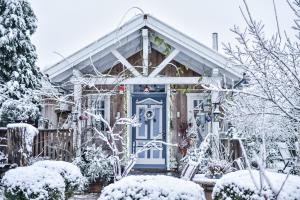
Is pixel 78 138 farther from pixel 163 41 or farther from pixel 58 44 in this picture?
pixel 58 44

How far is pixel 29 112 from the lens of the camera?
45.8ft

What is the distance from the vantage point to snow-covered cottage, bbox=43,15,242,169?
1113cm

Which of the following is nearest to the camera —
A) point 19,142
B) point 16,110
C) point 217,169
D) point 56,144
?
point 19,142

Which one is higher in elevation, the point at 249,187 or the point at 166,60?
the point at 166,60

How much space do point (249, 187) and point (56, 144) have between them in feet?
23.5

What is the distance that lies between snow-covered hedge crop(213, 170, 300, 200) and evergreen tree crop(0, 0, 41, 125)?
981 centimetres

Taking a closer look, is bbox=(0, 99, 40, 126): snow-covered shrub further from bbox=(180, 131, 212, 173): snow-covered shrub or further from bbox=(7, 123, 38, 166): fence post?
bbox=(180, 131, 212, 173): snow-covered shrub

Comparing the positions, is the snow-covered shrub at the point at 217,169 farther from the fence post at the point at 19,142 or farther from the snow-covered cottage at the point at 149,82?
the fence post at the point at 19,142

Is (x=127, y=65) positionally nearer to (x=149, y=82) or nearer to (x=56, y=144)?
(x=149, y=82)

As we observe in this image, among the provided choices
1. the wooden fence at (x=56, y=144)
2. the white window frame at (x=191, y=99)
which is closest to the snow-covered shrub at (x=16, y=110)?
the wooden fence at (x=56, y=144)

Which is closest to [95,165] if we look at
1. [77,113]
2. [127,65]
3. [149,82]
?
[77,113]

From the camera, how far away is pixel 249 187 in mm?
4742

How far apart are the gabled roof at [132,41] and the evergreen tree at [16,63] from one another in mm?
2610

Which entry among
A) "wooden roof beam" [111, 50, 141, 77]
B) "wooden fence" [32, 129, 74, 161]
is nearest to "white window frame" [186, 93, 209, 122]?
"wooden roof beam" [111, 50, 141, 77]
